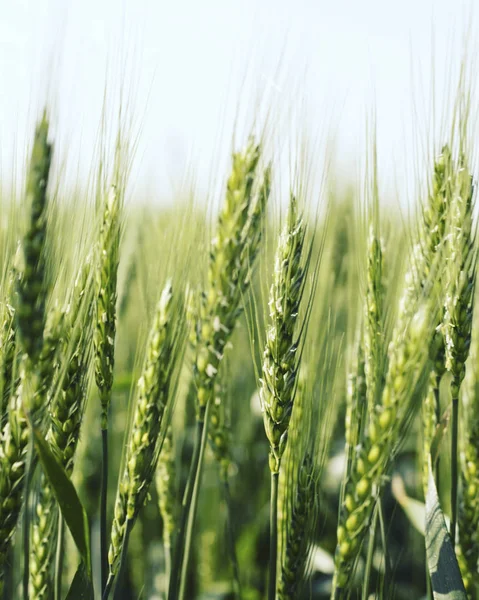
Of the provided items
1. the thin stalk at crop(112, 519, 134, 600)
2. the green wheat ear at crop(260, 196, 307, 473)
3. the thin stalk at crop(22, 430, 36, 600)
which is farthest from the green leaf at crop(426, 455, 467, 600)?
the thin stalk at crop(22, 430, 36, 600)

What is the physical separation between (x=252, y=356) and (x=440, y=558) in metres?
0.55

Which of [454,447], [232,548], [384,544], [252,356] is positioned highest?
[252,356]

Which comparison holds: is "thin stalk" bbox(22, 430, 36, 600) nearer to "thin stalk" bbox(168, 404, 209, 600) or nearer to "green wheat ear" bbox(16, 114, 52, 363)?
"green wheat ear" bbox(16, 114, 52, 363)

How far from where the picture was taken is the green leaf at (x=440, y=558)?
1.28m

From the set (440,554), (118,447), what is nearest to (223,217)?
(440,554)

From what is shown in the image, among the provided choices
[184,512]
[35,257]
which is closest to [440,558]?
[184,512]

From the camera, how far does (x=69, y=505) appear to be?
1150 millimetres

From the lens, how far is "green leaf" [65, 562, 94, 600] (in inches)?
46.5

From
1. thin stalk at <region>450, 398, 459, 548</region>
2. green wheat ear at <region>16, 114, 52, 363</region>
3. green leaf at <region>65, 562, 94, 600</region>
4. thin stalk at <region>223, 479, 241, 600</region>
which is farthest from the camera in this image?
thin stalk at <region>223, 479, 241, 600</region>

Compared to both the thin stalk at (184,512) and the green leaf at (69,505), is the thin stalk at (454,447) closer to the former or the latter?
the thin stalk at (184,512)

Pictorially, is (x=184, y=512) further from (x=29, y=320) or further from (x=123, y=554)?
(x=29, y=320)

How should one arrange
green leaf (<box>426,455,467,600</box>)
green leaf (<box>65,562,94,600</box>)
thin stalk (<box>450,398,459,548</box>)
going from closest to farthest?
green leaf (<box>65,562,94,600</box>)
green leaf (<box>426,455,467,600</box>)
thin stalk (<box>450,398,459,548</box>)

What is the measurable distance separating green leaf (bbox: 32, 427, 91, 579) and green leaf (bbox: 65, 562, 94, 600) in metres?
0.02

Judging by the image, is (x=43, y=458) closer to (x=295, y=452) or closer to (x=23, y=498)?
→ (x=23, y=498)
